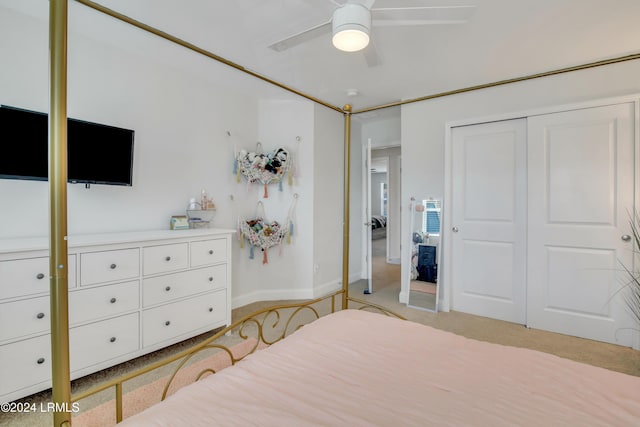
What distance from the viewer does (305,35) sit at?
1793mm

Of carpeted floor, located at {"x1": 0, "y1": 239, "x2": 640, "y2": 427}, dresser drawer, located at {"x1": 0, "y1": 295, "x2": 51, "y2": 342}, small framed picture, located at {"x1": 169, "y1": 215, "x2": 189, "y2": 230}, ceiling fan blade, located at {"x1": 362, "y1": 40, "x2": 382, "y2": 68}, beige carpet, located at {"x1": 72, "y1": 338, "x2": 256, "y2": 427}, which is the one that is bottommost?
carpeted floor, located at {"x1": 0, "y1": 239, "x2": 640, "y2": 427}

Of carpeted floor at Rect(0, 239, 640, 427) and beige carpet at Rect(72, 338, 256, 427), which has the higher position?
beige carpet at Rect(72, 338, 256, 427)

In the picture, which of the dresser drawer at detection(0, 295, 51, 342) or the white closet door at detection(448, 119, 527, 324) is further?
the white closet door at detection(448, 119, 527, 324)

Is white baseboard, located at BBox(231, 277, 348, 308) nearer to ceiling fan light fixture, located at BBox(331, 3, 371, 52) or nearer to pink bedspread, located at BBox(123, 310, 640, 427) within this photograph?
pink bedspread, located at BBox(123, 310, 640, 427)

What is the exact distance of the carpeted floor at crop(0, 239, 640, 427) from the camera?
5.93ft

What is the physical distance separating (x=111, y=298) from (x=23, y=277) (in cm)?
46

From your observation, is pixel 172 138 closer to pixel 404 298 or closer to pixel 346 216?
pixel 346 216

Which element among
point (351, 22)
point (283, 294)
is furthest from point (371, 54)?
point (283, 294)

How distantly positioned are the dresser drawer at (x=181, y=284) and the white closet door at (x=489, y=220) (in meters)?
2.47

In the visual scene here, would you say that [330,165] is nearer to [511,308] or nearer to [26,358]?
[511,308]

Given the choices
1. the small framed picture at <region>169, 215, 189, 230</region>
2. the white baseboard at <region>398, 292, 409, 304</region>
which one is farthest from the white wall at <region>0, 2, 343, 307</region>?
the white baseboard at <region>398, 292, 409, 304</region>

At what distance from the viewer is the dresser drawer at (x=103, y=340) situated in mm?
1814

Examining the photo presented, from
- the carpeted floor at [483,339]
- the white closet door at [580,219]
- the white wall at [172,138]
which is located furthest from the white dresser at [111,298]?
the white closet door at [580,219]

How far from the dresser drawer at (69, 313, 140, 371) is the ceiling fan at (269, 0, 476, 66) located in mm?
2082
